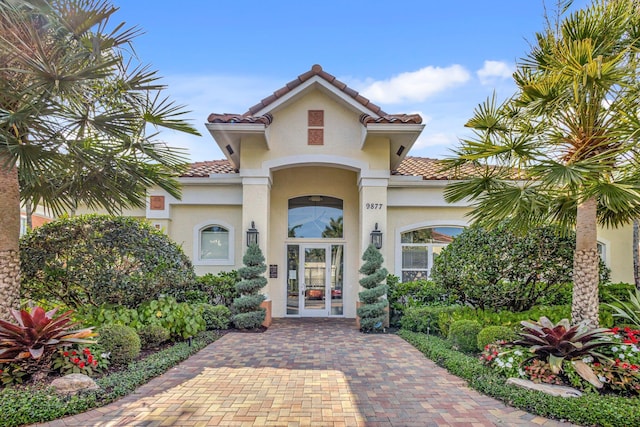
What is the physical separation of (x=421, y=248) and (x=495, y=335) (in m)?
6.25

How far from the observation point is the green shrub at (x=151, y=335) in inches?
307

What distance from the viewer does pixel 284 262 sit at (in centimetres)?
1319

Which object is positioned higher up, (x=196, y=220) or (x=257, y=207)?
(x=257, y=207)

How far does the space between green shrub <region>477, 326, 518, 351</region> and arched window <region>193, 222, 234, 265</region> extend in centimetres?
838

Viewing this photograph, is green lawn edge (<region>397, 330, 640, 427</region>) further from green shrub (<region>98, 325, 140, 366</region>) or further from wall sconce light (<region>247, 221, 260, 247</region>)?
wall sconce light (<region>247, 221, 260, 247</region>)

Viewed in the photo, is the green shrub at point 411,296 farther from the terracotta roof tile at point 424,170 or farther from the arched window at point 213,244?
the arched window at point 213,244

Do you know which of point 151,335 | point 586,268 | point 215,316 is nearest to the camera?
point 586,268

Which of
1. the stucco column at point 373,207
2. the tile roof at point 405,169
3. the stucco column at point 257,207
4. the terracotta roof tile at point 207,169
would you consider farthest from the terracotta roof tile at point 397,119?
the terracotta roof tile at point 207,169

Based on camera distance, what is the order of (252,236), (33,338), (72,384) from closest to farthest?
(72,384) → (33,338) → (252,236)

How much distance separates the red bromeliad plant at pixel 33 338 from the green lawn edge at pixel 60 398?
0.43 metres

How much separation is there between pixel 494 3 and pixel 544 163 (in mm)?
5543

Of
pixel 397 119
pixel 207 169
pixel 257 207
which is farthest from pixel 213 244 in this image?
pixel 397 119

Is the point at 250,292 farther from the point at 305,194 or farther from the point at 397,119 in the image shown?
the point at 397,119

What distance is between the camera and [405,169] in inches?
565
